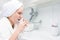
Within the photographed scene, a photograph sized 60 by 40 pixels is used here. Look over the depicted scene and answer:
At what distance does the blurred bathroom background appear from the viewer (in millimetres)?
1791

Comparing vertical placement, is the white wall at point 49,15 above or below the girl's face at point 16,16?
below

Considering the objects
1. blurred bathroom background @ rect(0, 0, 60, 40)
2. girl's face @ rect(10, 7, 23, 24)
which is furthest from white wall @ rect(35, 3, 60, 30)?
girl's face @ rect(10, 7, 23, 24)

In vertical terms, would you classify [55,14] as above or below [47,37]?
above

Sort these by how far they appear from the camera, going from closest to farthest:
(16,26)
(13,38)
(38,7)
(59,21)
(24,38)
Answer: (13,38), (16,26), (24,38), (59,21), (38,7)

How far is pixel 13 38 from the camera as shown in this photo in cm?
99

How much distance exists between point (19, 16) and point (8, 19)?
93 millimetres

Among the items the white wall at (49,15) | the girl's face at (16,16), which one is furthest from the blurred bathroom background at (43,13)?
the girl's face at (16,16)

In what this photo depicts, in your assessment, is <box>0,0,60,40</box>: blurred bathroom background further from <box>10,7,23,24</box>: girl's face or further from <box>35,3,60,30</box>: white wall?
<box>10,7,23,24</box>: girl's face

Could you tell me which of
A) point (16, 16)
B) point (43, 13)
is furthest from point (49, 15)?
point (16, 16)

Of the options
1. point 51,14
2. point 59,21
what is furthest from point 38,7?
point 59,21

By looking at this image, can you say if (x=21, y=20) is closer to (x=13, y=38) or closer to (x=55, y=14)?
(x=13, y=38)

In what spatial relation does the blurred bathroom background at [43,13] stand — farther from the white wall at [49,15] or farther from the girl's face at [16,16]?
the girl's face at [16,16]

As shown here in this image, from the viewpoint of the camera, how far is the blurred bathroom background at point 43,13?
5.88 ft

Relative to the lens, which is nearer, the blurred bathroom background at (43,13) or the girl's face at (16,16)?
the girl's face at (16,16)
